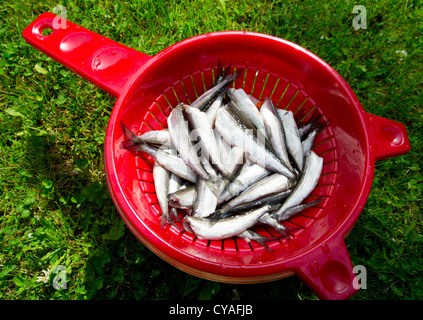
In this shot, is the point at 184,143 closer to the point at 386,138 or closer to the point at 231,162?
the point at 231,162

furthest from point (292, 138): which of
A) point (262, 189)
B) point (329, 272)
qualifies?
point (329, 272)

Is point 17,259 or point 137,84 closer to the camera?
point 137,84

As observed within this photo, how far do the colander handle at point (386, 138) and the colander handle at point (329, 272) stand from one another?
28.8 inches

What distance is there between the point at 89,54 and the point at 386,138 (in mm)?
2143

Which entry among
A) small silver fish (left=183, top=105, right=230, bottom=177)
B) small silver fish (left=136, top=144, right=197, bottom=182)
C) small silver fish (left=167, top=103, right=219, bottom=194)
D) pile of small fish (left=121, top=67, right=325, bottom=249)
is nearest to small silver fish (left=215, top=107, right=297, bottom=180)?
pile of small fish (left=121, top=67, right=325, bottom=249)

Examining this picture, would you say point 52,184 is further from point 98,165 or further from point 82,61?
point 82,61

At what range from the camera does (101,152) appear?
3.07 m

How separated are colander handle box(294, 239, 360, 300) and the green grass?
976 millimetres

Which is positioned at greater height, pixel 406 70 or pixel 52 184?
pixel 406 70

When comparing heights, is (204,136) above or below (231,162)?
above

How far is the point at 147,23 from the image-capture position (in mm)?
3506

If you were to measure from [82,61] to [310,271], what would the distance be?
6.64 ft

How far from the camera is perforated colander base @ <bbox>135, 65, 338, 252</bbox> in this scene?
2.22m

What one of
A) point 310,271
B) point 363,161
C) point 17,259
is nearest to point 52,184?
point 17,259
